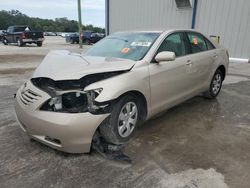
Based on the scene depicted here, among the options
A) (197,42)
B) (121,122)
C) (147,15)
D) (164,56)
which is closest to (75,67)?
(121,122)

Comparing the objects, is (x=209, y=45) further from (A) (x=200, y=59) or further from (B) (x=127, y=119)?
(B) (x=127, y=119)

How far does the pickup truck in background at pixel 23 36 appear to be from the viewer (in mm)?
21641

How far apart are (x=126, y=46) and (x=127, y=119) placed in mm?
1227

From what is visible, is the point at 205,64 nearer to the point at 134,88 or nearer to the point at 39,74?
the point at 134,88

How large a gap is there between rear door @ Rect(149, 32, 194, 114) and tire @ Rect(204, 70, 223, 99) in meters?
1.07

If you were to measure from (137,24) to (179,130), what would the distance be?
1247 cm

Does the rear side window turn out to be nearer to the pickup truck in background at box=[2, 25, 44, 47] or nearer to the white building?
the white building

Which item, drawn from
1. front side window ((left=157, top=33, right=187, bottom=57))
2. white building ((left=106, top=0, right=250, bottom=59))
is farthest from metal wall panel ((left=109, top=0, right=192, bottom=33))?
front side window ((left=157, top=33, right=187, bottom=57))

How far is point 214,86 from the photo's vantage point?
5.22 m

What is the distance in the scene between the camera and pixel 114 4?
15.9 m

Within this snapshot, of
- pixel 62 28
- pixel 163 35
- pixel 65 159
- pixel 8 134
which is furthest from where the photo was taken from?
pixel 62 28

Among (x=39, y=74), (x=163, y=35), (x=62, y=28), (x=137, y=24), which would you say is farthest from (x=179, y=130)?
(x=62, y=28)

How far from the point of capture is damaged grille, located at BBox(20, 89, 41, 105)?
2.78m

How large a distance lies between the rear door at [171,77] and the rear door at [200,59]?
0.16 m
